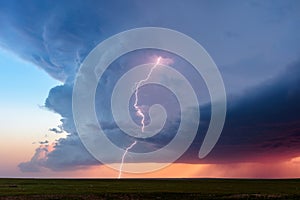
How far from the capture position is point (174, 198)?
59438 millimetres

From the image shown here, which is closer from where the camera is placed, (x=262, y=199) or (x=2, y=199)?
(x=2, y=199)

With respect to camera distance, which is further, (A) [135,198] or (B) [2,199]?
(A) [135,198]

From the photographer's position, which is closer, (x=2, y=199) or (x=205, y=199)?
(x=2, y=199)

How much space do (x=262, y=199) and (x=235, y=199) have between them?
13.9ft

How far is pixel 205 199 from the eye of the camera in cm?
5791

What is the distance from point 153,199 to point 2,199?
21697mm

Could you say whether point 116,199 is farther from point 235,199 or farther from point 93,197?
point 235,199

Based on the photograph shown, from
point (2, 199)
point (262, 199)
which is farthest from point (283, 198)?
point (2, 199)

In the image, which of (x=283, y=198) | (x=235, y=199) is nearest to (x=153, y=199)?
(x=235, y=199)

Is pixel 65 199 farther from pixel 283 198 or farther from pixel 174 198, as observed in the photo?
pixel 283 198

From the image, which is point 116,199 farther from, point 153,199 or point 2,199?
point 2,199

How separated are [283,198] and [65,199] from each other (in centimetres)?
3393

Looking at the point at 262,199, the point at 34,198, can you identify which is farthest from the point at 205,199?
the point at 34,198

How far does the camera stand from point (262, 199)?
190 feet
